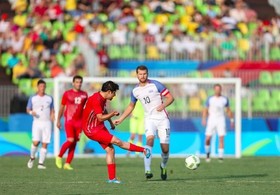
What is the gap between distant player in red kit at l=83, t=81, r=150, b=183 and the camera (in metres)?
15.5

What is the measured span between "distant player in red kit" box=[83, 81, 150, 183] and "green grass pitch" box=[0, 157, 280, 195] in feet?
1.46

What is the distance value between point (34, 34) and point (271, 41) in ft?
27.0

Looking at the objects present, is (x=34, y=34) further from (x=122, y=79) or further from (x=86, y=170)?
(x=86, y=170)

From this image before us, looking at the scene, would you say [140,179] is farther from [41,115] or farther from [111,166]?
[41,115]

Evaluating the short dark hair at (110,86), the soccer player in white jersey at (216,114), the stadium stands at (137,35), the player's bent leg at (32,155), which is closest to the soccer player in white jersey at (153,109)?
the short dark hair at (110,86)

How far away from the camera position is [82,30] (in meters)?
31.5

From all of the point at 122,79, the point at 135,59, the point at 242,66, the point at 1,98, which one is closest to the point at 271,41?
the point at 242,66

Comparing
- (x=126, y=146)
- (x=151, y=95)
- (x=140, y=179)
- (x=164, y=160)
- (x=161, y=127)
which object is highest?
(x=151, y=95)

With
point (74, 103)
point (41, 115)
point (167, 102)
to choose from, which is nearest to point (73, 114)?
point (74, 103)

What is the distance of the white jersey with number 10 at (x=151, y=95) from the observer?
1673cm

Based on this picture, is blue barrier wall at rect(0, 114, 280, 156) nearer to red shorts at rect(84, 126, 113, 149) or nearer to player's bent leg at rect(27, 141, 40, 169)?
player's bent leg at rect(27, 141, 40, 169)

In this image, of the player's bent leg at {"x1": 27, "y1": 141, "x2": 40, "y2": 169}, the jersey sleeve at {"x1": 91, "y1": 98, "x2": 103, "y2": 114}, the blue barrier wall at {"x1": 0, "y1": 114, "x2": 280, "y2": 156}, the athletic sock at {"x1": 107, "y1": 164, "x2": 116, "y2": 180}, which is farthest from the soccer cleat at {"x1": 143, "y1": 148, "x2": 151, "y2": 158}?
the blue barrier wall at {"x1": 0, "y1": 114, "x2": 280, "y2": 156}

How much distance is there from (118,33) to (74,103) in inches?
415

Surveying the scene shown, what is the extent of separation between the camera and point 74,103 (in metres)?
20.9
